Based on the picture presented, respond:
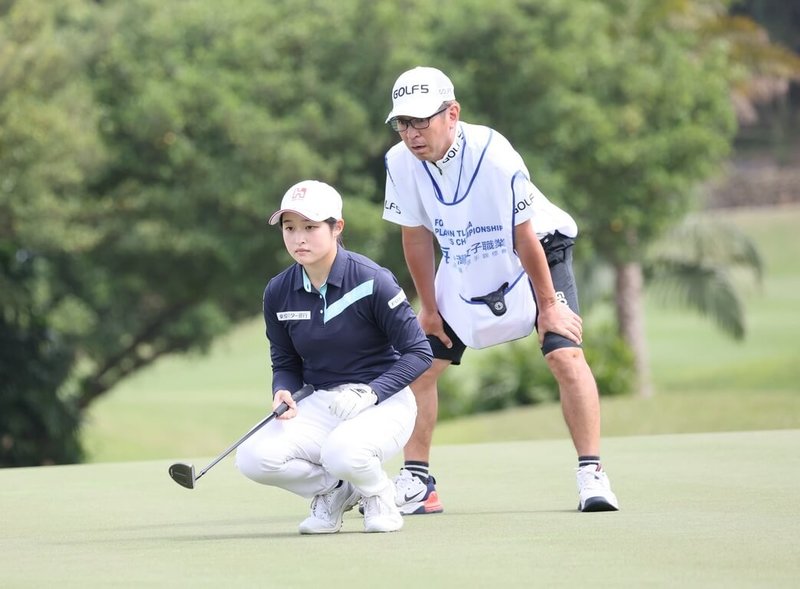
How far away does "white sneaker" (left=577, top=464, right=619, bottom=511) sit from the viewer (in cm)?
645

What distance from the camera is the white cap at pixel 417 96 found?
21.1 ft

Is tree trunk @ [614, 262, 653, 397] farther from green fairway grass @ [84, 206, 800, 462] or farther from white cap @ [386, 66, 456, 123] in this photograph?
white cap @ [386, 66, 456, 123]

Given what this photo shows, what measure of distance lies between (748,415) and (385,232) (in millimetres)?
5729

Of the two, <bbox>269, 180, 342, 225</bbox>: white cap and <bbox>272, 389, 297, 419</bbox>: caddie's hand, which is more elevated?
<bbox>269, 180, 342, 225</bbox>: white cap

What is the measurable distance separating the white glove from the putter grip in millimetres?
206

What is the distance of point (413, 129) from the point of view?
21.2ft

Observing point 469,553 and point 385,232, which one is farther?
point 385,232

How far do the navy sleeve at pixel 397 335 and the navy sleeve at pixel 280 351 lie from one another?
392 mm

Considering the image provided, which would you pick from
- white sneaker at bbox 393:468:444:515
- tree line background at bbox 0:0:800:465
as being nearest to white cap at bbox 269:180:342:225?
white sneaker at bbox 393:468:444:515

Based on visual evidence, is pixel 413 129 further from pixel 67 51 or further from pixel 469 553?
pixel 67 51

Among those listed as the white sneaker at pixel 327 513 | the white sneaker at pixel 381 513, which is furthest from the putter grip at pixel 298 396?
the white sneaker at pixel 381 513

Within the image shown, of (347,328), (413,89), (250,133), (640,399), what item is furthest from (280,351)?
(250,133)

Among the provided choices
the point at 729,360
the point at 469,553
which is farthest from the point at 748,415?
the point at 729,360

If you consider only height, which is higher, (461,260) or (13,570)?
(461,260)
